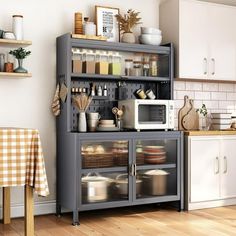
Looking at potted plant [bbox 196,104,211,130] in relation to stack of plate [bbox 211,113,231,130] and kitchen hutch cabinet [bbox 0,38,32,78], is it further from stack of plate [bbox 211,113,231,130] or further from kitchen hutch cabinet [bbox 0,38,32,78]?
kitchen hutch cabinet [bbox 0,38,32,78]

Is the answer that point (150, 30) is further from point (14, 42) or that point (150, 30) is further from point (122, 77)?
point (14, 42)

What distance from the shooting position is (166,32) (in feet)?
17.4

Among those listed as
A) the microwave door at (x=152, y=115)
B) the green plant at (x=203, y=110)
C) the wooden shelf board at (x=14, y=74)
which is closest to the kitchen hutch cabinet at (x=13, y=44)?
the wooden shelf board at (x=14, y=74)

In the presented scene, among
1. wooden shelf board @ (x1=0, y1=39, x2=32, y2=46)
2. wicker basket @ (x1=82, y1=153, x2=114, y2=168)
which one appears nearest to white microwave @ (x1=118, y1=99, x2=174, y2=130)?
wicker basket @ (x1=82, y1=153, x2=114, y2=168)

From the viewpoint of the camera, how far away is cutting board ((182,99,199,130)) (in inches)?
215

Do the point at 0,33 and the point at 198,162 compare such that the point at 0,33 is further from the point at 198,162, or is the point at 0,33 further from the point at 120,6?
the point at 198,162

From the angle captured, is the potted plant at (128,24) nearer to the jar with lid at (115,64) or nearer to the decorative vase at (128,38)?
the decorative vase at (128,38)

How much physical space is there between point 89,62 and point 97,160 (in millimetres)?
1014

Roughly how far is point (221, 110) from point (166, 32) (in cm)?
129

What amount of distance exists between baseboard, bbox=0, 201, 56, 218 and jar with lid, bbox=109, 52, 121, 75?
1.53 meters

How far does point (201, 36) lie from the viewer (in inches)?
206

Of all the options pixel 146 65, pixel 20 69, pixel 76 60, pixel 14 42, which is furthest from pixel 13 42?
pixel 146 65

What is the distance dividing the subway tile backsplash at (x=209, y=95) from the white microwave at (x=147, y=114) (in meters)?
0.53

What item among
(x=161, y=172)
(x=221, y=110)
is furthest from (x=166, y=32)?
(x=161, y=172)
